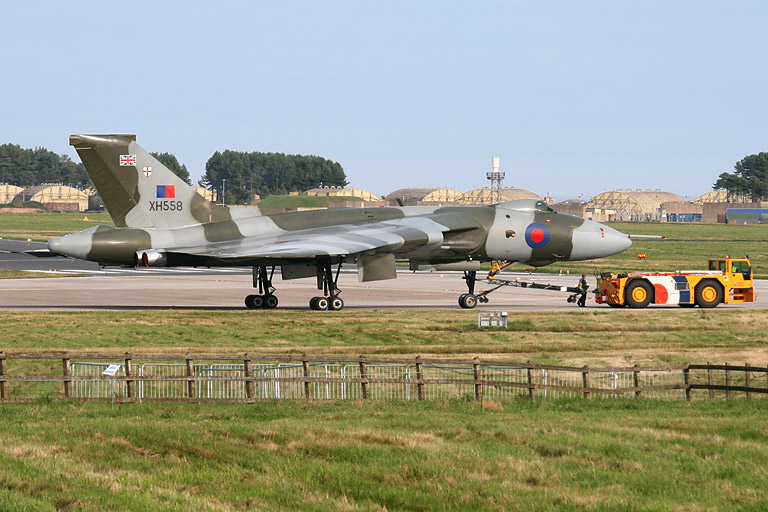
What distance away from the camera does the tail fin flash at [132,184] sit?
38125mm

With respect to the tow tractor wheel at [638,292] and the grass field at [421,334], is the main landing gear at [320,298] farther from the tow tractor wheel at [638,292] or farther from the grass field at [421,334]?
the tow tractor wheel at [638,292]

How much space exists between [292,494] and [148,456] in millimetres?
2991

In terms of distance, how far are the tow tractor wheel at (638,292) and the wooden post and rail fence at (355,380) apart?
15138 mm

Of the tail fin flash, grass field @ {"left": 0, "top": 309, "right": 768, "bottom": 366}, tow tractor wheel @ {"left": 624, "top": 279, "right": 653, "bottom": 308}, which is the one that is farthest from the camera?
tow tractor wheel @ {"left": 624, "top": 279, "right": 653, "bottom": 308}

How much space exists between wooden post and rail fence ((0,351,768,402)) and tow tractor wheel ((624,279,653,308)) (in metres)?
15.1

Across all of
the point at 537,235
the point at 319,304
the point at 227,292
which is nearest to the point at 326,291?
the point at 319,304

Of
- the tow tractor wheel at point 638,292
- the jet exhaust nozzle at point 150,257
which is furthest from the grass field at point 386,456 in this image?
the tow tractor wheel at point 638,292

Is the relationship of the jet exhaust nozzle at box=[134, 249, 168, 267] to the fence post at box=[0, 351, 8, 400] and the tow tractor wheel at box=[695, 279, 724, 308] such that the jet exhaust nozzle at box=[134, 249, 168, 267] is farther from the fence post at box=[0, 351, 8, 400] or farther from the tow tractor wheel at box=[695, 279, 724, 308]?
the tow tractor wheel at box=[695, 279, 724, 308]

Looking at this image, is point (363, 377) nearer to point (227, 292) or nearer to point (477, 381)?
point (477, 381)

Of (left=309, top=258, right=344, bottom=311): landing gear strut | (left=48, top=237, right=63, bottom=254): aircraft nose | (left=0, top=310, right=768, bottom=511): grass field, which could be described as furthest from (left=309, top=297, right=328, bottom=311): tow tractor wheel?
(left=0, top=310, right=768, bottom=511): grass field

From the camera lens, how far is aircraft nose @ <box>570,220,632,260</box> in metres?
42.7

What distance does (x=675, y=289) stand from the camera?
1658 inches

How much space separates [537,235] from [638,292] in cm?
502

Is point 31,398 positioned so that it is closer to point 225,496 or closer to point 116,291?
point 225,496
